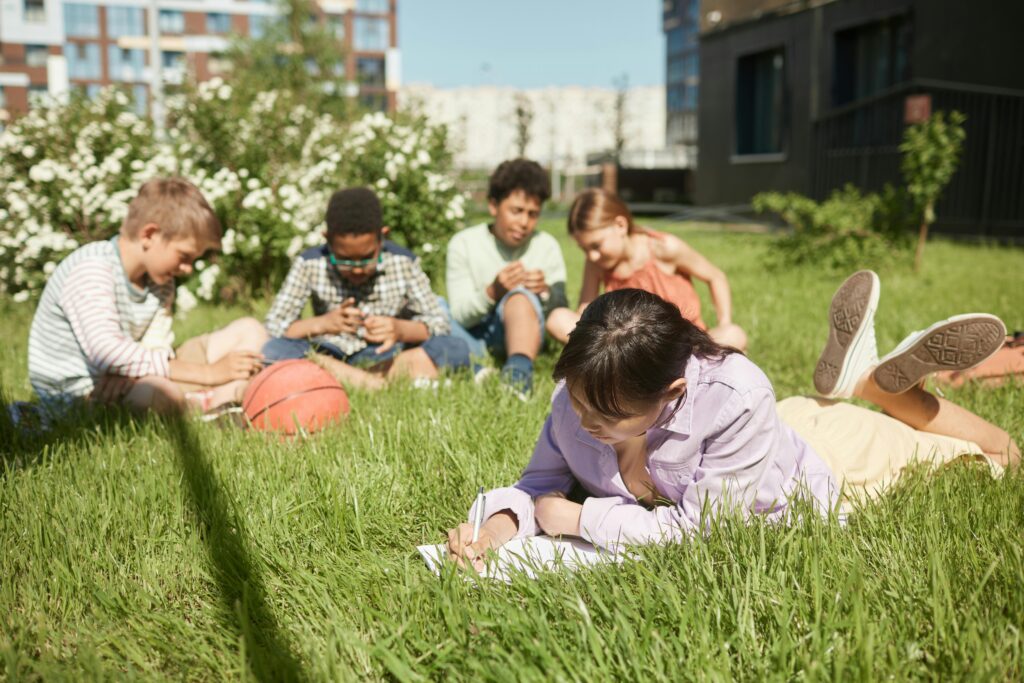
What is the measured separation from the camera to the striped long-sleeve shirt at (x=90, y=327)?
4.02 meters

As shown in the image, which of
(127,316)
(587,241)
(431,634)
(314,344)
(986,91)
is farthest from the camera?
(986,91)

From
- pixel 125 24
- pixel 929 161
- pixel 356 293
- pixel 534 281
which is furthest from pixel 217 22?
pixel 534 281

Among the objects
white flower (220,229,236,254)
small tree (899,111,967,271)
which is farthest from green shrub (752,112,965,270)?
white flower (220,229,236,254)

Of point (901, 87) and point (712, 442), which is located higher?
point (901, 87)

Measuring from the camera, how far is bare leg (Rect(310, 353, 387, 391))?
15.0ft

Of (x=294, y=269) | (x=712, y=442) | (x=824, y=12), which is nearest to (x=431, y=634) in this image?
(x=712, y=442)

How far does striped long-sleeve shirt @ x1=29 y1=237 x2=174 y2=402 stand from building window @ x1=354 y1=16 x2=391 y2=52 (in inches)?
3371

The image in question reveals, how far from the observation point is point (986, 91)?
42.1 ft

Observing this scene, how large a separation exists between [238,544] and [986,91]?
1357 cm

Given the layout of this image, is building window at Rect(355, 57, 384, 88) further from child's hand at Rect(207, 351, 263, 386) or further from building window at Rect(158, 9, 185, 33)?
child's hand at Rect(207, 351, 263, 386)

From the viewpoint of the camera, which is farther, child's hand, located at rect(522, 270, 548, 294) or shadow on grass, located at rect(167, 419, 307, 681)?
child's hand, located at rect(522, 270, 548, 294)

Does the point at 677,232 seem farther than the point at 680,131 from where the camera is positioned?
No

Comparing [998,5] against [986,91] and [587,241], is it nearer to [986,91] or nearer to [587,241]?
[986,91]

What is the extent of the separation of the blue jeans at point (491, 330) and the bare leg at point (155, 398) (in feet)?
5.65
